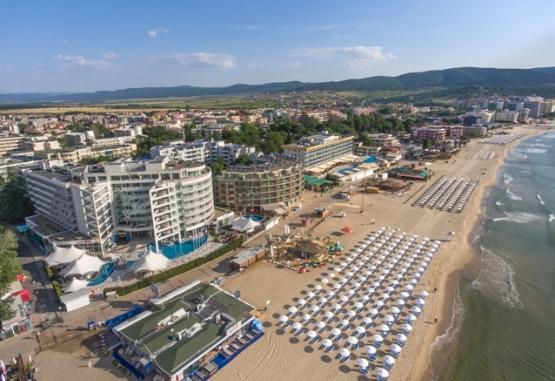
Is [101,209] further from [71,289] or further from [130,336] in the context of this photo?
[130,336]

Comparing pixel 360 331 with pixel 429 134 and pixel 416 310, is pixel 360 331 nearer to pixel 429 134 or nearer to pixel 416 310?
pixel 416 310

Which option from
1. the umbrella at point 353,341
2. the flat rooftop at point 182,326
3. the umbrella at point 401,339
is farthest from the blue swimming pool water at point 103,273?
the umbrella at point 401,339

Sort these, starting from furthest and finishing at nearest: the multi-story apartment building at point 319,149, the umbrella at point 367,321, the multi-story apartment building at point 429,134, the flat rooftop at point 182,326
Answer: the multi-story apartment building at point 429,134, the multi-story apartment building at point 319,149, the umbrella at point 367,321, the flat rooftop at point 182,326

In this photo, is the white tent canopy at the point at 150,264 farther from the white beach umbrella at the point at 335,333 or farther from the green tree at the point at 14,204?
the green tree at the point at 14,204

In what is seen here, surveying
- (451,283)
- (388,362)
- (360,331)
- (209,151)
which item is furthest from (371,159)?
(388,362)

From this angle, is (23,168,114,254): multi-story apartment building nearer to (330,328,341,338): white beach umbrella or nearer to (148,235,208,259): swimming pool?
(148,235,208,259): swimming pool

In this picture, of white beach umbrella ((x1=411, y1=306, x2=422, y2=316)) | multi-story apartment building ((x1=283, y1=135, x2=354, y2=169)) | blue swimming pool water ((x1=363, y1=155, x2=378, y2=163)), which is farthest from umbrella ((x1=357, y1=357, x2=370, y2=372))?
blue swimming pool water ((x1=363, y1=155, x2=378, y2=163))
